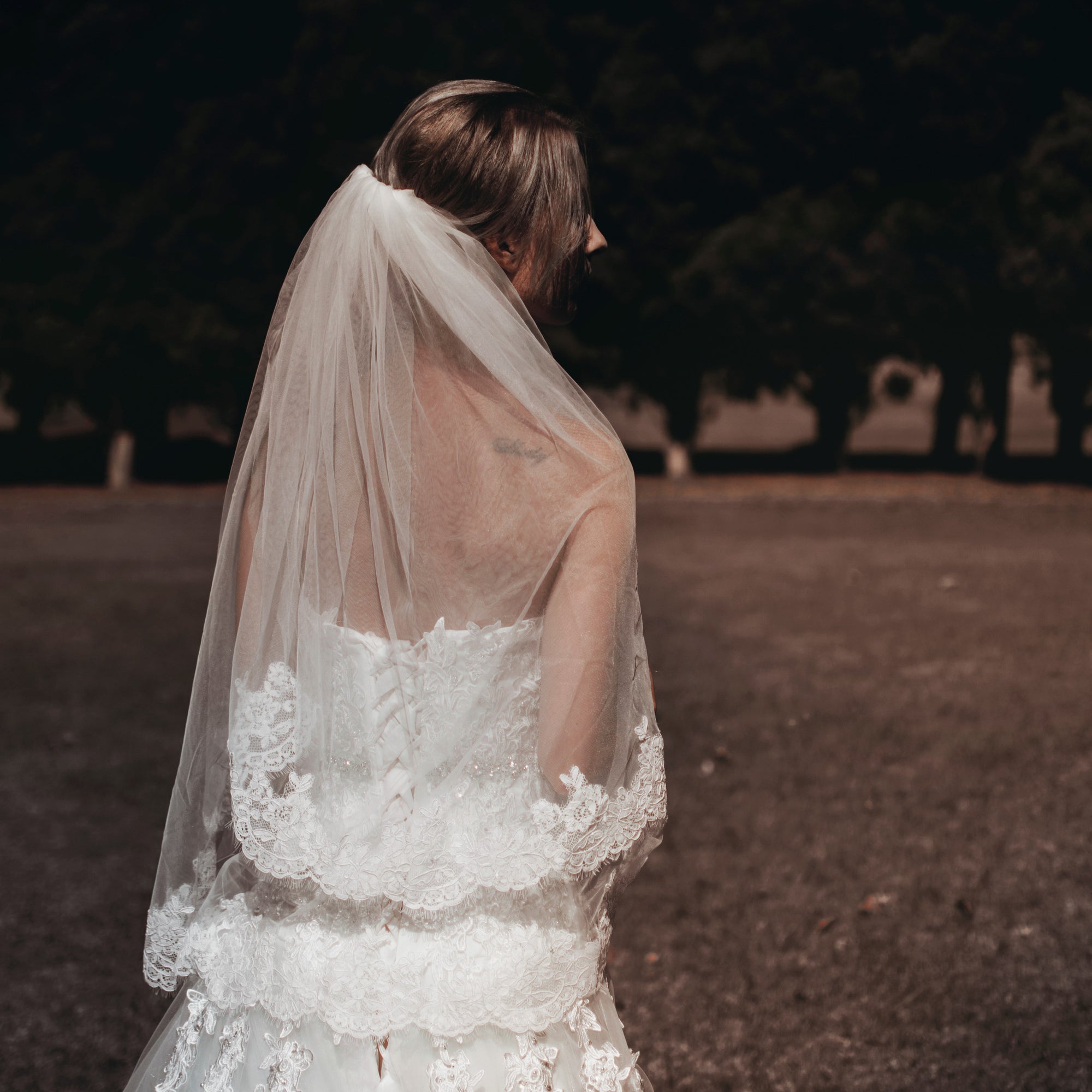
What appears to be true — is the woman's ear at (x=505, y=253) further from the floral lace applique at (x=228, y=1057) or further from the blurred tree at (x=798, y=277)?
the blurred tree at (x=798, y=277)

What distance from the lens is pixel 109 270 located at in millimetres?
22609

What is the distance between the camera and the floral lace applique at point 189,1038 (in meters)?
1.83

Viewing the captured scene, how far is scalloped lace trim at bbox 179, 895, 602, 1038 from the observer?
1705 millimetres

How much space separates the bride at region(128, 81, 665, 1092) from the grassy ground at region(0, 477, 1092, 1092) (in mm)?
1980

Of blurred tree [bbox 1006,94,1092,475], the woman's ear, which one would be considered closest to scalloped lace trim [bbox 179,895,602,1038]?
the woman's ear

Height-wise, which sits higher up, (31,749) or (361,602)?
(361,602)

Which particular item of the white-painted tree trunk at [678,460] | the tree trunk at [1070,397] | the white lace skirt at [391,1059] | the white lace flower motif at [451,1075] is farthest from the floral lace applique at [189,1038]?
the tree trunk at [1070,397]

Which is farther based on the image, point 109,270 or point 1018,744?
point 109,270

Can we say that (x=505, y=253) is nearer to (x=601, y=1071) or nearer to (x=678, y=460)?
(x=601, y=1071)

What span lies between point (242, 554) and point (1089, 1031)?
10.6ft

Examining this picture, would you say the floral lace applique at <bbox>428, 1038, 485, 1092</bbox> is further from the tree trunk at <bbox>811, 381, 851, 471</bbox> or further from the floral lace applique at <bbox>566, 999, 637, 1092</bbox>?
the tree trunk at <bbox>811, 381, 851, 471</bbox>

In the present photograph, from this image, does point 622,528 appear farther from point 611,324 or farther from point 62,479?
point 62,479

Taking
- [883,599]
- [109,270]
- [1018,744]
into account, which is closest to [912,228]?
[883,599]

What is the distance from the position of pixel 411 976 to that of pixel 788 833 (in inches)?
155
